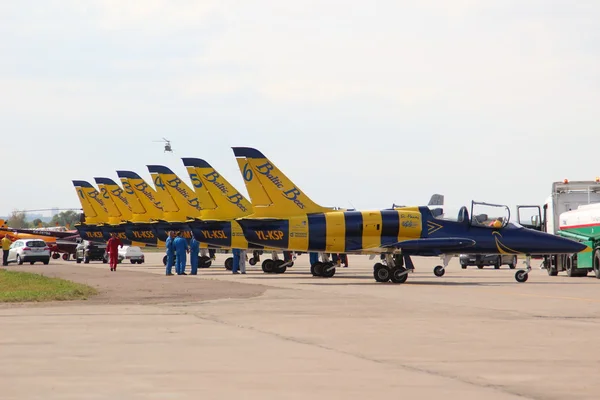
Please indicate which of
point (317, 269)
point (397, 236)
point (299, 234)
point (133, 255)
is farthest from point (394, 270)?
point (133, 255)

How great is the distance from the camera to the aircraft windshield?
31094 mm

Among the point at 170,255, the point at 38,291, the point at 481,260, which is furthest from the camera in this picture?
the point at 481,260

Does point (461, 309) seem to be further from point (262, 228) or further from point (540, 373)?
point (262, 228)

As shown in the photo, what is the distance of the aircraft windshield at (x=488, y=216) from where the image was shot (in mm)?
31094

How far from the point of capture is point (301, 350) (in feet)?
39.4

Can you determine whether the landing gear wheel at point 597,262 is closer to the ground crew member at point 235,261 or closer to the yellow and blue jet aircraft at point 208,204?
the yellow and blue jet aircraft at point 208,204

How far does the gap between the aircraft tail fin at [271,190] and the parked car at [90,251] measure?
93.8ft

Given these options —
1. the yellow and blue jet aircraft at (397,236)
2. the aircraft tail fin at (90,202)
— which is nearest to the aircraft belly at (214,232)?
the yellow and blue jet aircraft at (397,236)

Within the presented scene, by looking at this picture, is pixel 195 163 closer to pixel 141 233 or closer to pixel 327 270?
pixel 141 233

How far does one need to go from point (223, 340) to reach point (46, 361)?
2.84 metres

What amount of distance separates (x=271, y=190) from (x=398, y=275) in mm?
5540

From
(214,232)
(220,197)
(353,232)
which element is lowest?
(353,232)

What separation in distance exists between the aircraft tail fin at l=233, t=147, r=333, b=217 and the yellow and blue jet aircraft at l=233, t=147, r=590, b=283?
558mm

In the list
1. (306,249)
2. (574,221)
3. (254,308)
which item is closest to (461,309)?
(254,308)
